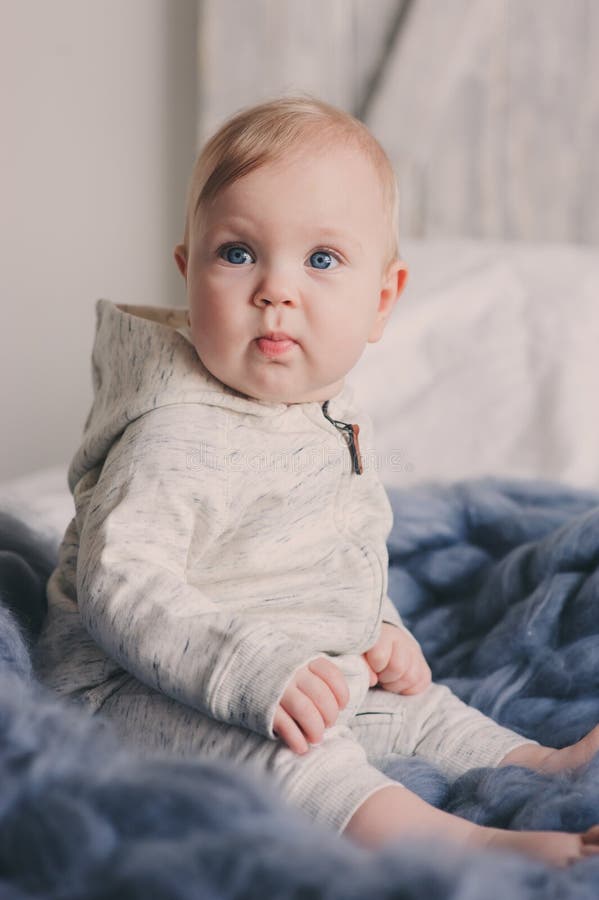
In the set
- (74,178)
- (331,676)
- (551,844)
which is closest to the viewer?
(551,844)

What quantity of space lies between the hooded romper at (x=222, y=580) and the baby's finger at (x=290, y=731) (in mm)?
11

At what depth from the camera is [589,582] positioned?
1.05 meters

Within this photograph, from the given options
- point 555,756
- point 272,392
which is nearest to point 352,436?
point 272,392

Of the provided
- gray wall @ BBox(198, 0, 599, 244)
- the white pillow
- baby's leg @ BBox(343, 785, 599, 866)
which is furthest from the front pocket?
gray wall @ BBox(198, 0, 599, 244)

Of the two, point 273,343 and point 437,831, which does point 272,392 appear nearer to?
point 273,343

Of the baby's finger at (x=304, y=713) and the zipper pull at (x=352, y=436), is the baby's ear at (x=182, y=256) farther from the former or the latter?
the baby's finger at (x=304, y=713)

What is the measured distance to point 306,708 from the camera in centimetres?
72

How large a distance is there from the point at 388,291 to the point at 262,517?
252 millimetres

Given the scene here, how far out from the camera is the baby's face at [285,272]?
2.76ft

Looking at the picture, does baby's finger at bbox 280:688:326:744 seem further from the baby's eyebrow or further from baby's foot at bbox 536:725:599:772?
the baby's eyebrow

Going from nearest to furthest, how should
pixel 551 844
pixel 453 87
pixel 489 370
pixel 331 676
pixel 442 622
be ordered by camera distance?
1. pixel 551 844
2. pixel 331 676
3. pixel 442 622
4. pixel 489 370
5. pixel 453 87

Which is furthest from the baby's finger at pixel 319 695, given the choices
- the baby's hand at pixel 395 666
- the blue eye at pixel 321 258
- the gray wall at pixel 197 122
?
the gray wall at pixel 197 122

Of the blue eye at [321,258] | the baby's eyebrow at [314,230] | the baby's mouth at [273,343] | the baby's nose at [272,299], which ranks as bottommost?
the baby's mouth at [273,343]

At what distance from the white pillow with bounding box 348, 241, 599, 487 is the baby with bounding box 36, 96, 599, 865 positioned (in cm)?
57
